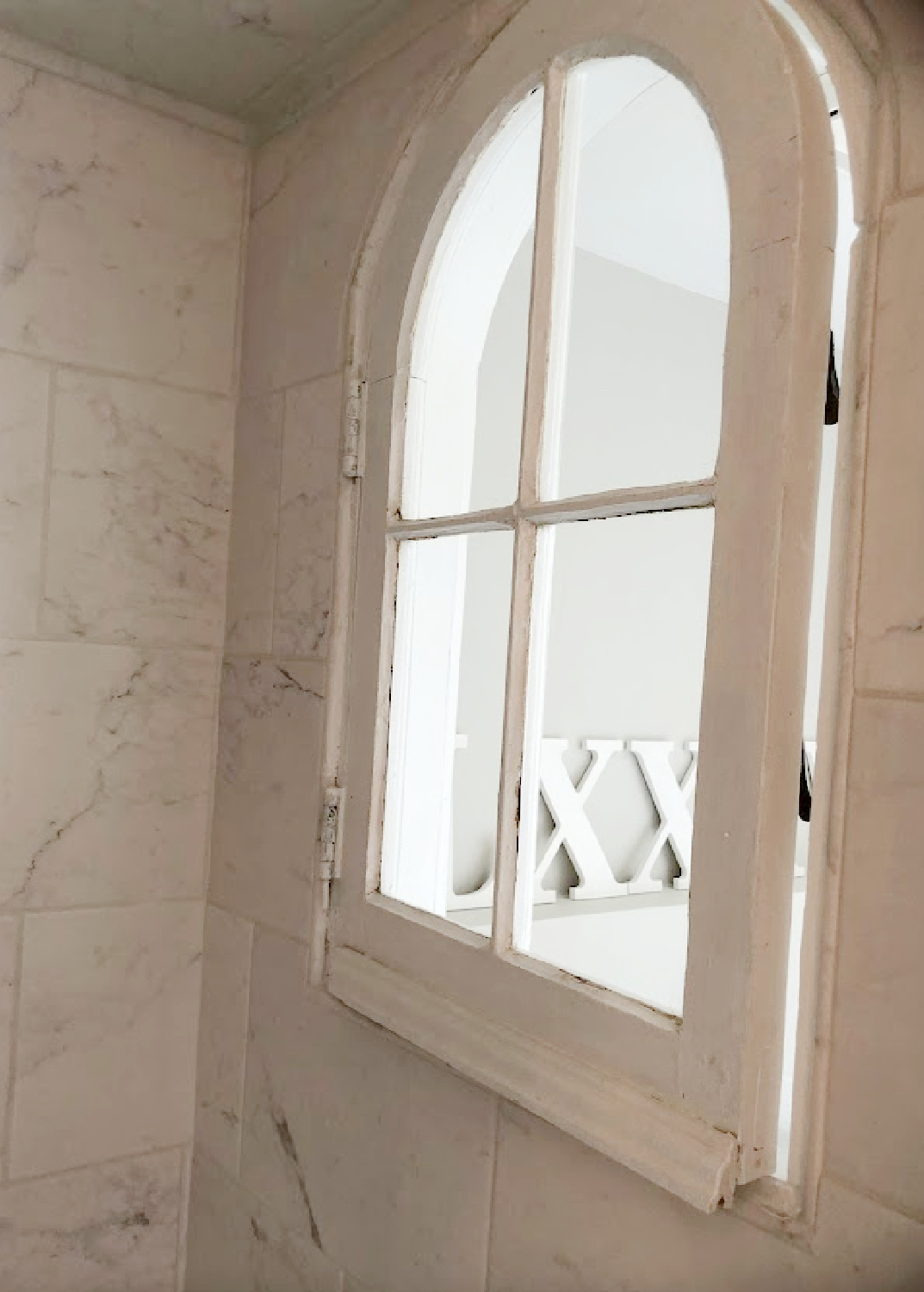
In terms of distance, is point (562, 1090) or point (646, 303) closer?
point (562, 1090)

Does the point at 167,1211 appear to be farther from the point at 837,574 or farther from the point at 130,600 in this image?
the point at 837,574

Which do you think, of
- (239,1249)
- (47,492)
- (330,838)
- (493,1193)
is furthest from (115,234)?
(239,1249)

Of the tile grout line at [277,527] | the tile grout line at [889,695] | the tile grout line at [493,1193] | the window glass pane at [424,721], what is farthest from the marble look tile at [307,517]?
the tile grout line at [889,695]

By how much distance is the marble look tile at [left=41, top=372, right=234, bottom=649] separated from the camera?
4.23ft

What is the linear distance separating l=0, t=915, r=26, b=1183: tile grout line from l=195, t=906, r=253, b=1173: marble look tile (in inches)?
9.1

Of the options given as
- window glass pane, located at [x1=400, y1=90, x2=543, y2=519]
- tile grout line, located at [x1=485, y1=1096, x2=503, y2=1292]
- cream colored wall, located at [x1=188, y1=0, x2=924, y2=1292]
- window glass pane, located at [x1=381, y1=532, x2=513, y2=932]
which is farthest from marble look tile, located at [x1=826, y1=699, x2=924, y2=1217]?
window glass pane, located at [x1=400, y1=90, x2=543, y2=519]

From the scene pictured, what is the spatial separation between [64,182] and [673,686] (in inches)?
57.2

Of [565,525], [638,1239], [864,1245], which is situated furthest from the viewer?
[565,525]

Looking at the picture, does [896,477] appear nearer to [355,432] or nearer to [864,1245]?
[864,1245]

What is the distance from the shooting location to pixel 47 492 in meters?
1.27

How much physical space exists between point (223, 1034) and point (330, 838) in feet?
1.27

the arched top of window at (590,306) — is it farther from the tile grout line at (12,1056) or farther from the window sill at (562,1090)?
the tile grout line at (12,1056)

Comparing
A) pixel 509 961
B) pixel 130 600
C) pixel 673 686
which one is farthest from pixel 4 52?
pixel 673 686

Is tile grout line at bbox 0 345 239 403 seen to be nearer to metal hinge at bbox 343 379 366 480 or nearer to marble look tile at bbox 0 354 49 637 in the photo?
marble look tile at bbox 0 354 49 637
